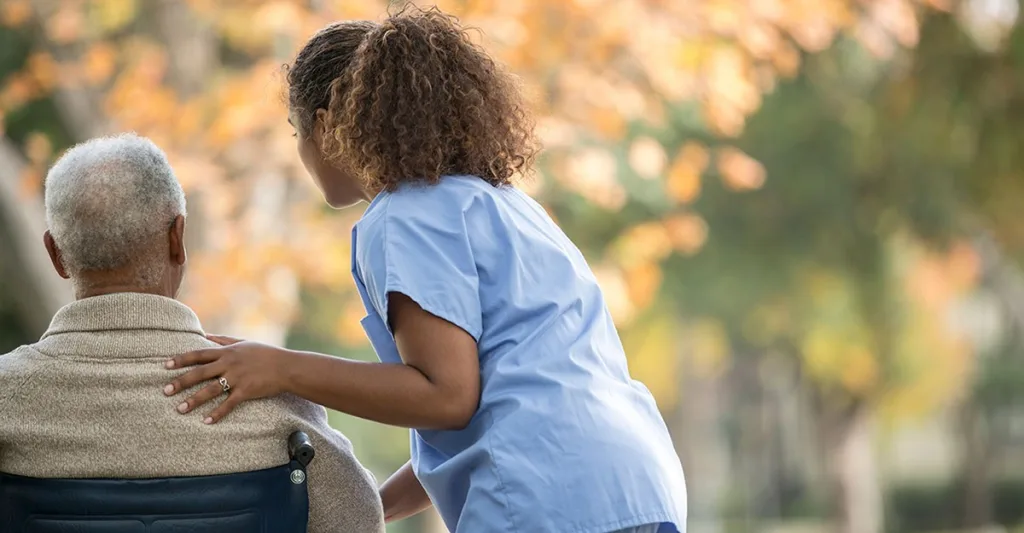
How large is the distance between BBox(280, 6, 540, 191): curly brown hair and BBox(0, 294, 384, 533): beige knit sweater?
0.35 m

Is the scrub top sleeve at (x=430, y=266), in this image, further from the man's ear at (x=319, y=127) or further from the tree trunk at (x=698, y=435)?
the tree trunk at (x=698, y=435)

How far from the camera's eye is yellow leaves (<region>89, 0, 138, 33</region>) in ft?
20.8

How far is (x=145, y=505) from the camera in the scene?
6.07ft

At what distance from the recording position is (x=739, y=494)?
81.7 ft

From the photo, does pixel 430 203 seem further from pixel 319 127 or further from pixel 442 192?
pixel 319 127

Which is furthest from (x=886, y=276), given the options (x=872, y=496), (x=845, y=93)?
→ (x=872, y=496)

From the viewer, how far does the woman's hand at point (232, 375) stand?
185cm

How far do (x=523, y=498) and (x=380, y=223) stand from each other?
0.41 m

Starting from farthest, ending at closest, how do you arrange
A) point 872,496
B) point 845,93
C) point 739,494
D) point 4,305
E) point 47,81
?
point 739,494 → point 872,496 → point 845,93 → point 4,305 → point 47,81

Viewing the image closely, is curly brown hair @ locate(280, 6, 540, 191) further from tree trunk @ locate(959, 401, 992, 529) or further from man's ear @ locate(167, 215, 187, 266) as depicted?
tree trunk @ locate(959, 401, 992, 529)

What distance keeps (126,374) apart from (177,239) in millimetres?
215

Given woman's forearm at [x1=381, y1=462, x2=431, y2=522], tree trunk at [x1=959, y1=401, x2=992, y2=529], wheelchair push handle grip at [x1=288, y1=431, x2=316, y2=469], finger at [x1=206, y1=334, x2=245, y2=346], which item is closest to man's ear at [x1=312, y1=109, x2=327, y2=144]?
finger at [x1=206, y1=334, x2=245, y2=346]

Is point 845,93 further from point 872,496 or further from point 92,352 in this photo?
point 92,352

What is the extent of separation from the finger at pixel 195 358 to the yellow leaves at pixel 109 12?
479 cm
